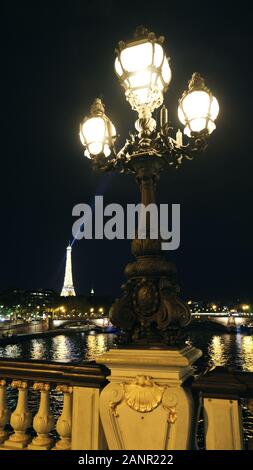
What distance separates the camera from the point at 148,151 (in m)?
5.66

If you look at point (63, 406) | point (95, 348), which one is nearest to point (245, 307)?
point (95, 348)

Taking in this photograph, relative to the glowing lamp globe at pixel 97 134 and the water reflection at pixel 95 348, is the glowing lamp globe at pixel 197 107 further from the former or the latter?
the water reflection at pixel 95 348

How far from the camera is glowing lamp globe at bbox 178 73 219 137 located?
5.83 m

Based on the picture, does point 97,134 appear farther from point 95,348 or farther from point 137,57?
point 95,348

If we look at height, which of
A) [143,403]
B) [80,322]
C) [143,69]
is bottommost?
[80,322]

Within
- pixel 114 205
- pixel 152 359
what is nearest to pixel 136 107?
→ pixel 114 205

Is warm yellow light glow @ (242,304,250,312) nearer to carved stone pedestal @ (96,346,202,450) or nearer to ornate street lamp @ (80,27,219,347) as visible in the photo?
ornate street lamp @ (80,27,219,347)

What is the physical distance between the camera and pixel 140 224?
547 cm

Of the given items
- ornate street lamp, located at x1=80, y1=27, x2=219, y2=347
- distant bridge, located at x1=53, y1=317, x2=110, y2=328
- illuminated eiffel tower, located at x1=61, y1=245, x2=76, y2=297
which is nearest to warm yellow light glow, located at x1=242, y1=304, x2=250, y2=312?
distant bridge, located at x1=53, y1=317, x2=110, y2=328

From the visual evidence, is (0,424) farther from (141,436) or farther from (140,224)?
(140,224)

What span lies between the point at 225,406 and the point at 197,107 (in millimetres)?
3993

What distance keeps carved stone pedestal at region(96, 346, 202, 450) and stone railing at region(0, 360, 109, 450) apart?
181 millimetres

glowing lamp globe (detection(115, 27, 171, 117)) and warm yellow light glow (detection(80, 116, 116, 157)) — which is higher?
glowing lamp globe (detection(115, 27, 171, 117))

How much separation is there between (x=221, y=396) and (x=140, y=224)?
2.35 meters
